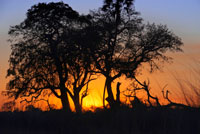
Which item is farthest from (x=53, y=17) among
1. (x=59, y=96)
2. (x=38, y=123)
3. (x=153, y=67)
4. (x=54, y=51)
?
(x=38, y=123)

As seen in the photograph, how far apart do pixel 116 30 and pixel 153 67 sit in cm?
472

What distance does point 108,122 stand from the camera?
47.2 feet

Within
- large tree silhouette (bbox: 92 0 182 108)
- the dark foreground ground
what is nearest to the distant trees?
large tree silhouette (bbox: 92 0 182 108)

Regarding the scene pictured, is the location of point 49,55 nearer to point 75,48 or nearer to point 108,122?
point 75,48

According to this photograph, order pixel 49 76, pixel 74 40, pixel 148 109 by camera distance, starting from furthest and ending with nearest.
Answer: pixel 49 76, pixel 74 40, pixel 148 109

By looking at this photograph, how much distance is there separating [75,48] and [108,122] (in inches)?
623

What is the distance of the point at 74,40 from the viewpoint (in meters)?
29.2

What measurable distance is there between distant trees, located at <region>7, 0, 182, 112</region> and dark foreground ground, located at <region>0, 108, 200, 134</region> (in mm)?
12314

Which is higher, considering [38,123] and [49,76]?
[49,76]

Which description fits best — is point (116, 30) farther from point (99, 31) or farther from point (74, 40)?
point (74, 40)

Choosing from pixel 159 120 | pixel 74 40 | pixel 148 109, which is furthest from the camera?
pixel 74 40

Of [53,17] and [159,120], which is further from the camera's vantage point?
[53,17]

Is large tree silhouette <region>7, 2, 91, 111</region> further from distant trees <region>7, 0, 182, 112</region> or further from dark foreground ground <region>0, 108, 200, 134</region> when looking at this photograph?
dark foreground ground <region>0, 108, 200, 134</region>

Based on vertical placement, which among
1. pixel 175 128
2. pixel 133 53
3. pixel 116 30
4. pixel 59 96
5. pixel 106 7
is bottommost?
pixel 175 128
